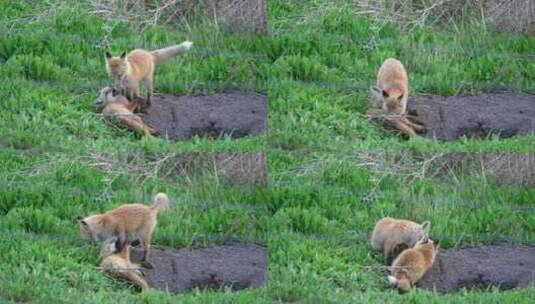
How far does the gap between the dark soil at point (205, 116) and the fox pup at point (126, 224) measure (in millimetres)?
907

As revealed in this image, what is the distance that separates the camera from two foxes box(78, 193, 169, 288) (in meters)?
9.43

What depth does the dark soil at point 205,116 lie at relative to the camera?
10.5 meters

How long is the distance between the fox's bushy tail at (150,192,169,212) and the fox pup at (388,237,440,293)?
1471mm

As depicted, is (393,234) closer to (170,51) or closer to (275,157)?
(275,157)

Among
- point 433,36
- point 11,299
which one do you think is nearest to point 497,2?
point 433,36

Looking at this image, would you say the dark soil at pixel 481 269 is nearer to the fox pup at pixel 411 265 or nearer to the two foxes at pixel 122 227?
the fox pup at pixel 411 265

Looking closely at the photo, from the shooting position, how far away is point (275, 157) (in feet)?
33.2

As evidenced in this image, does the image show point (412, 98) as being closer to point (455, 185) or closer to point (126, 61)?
point (455, 185)

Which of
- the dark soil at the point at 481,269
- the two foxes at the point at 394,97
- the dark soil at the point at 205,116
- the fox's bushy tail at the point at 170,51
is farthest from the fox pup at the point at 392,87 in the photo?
the fox's bushy tail at the point at 170,51

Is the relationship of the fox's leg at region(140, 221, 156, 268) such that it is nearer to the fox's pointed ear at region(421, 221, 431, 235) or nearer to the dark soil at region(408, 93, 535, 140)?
the fox's pointed ear at region(421, 221, 431, 235)

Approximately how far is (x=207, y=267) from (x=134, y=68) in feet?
5.40

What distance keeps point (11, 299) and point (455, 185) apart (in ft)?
9.95

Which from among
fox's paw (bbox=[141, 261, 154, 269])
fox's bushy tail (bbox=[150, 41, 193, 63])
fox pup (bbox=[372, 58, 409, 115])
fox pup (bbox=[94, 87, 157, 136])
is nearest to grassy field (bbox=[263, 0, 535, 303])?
fox pup (bbox=[372, 58, 409, 115])

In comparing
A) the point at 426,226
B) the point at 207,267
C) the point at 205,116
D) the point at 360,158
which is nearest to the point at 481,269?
the point at 426,226
